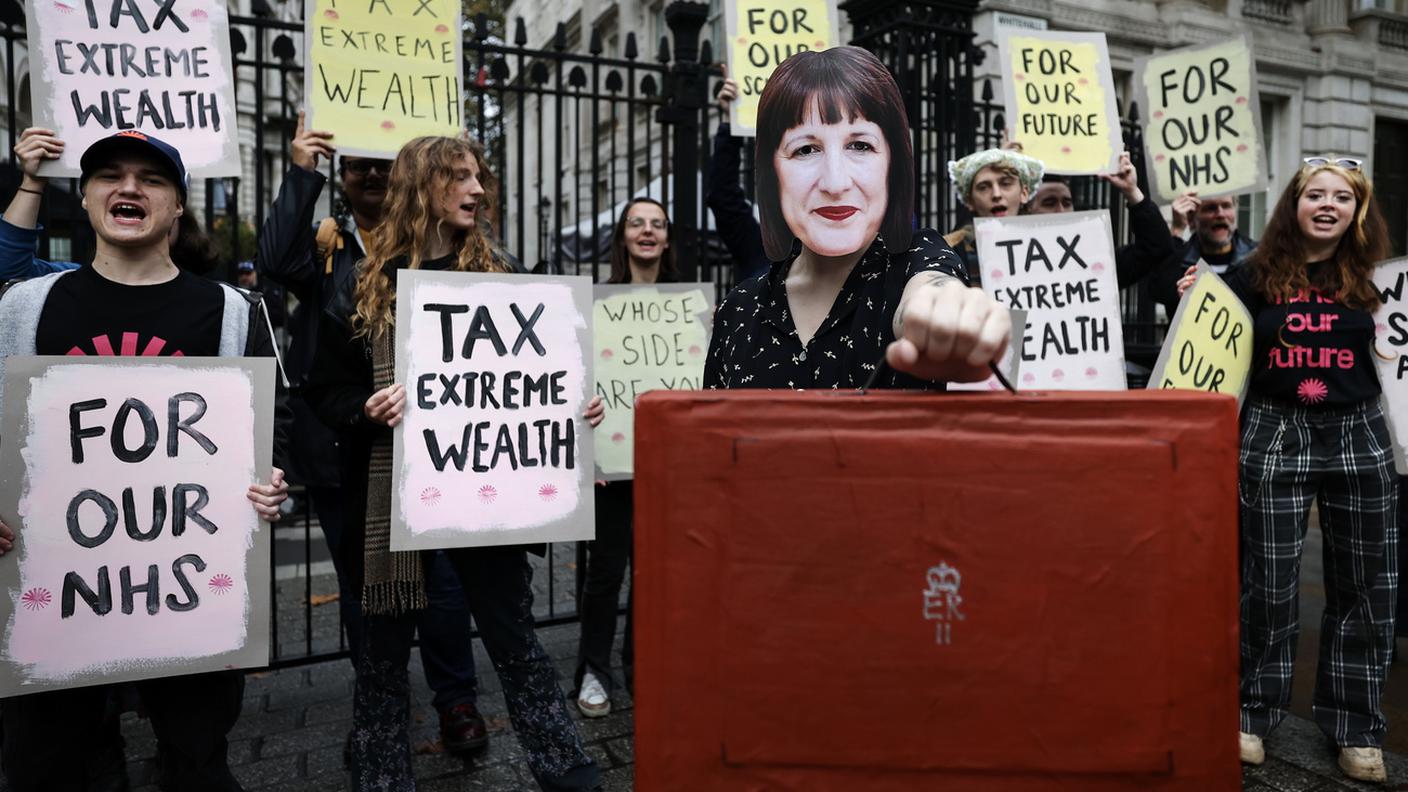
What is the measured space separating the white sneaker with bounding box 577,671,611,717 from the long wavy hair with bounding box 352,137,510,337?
179cm

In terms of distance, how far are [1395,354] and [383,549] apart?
11.0 ft

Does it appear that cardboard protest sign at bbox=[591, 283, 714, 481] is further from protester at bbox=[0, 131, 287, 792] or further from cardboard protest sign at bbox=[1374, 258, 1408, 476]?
cardboard protest sign at bbox=[1374, 258, 1408, 476]

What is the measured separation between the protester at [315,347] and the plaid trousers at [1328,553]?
2.86 metres

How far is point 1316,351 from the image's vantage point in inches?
124

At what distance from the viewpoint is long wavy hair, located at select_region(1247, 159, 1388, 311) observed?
10.4ft

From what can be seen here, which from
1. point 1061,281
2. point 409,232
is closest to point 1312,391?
point 1061,281

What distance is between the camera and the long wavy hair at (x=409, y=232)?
2.67m

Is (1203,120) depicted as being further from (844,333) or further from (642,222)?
(844,333)

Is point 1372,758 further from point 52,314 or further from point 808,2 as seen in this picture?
point 52,314

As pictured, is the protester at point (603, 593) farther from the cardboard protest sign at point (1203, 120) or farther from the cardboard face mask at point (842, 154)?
the cardboard protest sign at point (1203, 120)

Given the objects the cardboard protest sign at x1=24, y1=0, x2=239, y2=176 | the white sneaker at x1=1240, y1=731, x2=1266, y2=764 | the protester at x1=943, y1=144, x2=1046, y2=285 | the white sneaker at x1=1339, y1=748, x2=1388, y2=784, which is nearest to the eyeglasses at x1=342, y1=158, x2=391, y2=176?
the cardboard protest sign at x1=24, y1=0, x2=239, y2=176

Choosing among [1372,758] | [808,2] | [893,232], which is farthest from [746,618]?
[808,2]

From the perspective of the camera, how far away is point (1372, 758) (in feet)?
10.3

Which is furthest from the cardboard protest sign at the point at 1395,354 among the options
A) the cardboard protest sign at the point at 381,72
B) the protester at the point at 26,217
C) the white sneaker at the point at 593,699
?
the protester at the point at 26,217
